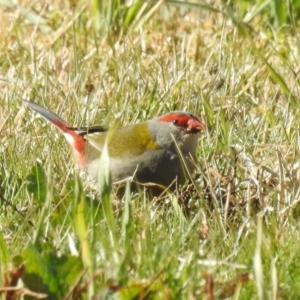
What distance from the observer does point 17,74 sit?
5.25 m

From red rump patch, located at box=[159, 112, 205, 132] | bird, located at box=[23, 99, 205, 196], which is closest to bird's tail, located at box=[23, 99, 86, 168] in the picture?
bird, located at box=[23, 99, 205, 196]

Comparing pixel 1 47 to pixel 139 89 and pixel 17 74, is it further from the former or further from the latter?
pixel 139 89

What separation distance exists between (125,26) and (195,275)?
11.2 feet

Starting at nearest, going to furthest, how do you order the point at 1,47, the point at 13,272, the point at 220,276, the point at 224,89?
1. the point at 13,272
2. the point at 220,276
3. the point at 224,89
4. the point at 1,47

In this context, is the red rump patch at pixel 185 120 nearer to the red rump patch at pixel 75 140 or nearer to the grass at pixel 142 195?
the grass at pixel 142 195

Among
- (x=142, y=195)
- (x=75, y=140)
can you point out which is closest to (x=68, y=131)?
(x=75, y=140)

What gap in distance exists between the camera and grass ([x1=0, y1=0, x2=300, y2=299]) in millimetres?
2848

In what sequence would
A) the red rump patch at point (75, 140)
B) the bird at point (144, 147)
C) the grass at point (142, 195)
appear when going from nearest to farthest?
the grass at point (142, 195) → the bird at point (144, 147) → the red rump patch at point (75, 140)

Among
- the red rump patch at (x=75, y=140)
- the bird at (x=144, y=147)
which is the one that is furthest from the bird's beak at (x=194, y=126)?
the red rump patch at (x=75, y=140)

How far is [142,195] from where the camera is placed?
3857 millimetres

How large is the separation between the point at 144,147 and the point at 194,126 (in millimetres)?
254

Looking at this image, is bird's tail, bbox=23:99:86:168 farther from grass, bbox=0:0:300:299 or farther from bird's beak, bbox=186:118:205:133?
bird's beak, bbox=186:118:205:133

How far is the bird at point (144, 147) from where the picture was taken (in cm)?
434

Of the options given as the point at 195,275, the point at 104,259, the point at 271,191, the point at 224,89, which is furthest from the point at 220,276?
the point at 224,89
